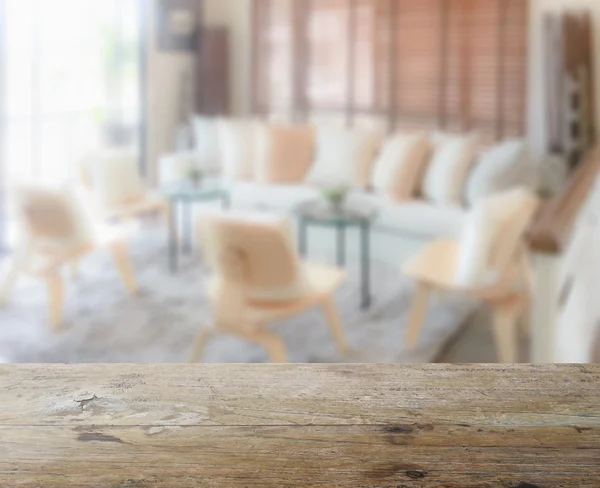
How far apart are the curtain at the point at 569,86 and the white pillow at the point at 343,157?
1.11 metres

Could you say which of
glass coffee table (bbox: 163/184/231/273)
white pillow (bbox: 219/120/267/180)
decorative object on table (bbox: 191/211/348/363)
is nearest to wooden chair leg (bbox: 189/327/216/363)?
decorative object on table (bbox: 191/211/348/363)

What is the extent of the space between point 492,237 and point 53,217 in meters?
2.07

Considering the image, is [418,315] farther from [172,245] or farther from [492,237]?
[172,245]

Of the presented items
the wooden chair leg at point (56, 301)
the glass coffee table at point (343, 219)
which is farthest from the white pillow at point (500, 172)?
the wooden chair leg at point (56, 301)

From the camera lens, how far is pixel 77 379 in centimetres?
57

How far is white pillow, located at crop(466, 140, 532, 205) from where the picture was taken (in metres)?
3.83

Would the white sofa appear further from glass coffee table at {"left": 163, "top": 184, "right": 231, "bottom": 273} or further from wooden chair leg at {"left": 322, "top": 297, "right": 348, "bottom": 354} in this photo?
wooden chair leg at {"left": 322, "top": 297, "right": 348, "bottom": 354}

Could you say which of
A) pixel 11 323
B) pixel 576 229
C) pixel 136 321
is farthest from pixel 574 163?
pixel 11 323

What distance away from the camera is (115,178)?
14.9 ft

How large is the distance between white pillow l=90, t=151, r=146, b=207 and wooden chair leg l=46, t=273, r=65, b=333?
46.2 inches

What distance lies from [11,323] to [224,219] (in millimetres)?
1495

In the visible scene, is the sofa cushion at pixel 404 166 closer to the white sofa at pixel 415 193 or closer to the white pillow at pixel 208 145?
the white sofa at pixel 415 193

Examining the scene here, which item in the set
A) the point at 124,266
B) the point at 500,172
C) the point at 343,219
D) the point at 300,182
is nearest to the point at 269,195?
the point at 300,182

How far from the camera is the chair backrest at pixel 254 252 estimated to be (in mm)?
2480
